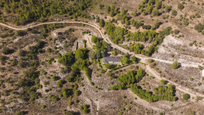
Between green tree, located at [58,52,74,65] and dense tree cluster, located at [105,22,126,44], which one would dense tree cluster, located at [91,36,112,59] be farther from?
green tree, located at [58,52,74,65]

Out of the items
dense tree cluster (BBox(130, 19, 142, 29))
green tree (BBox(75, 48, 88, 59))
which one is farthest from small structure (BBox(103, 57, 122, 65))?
dense tree cluster (BBox(130, 19, 142, 29))

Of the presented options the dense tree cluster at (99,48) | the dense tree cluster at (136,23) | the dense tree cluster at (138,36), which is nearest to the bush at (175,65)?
the dense tree cluster at (138,36)

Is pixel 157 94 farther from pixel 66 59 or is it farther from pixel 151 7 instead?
pixel 151 7

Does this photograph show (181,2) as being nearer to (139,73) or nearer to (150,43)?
(150,43)

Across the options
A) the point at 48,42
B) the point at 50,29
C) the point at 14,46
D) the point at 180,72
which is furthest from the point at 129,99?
the point at 14,46

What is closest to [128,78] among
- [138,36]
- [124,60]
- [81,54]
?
[124,60]

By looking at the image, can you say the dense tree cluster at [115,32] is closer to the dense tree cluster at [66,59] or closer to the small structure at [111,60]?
the small structure at [111,60]
